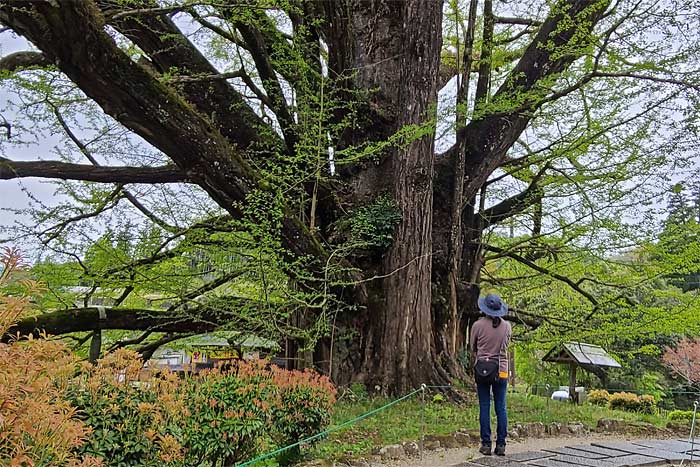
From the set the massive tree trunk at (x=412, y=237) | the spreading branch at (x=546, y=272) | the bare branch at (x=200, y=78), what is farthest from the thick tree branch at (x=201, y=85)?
the spreading branch at (x=546, y=272)

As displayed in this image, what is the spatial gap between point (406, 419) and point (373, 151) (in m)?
3.24

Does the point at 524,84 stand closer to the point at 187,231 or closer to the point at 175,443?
the point at 187,231

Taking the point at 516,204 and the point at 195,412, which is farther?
the point at 516,204

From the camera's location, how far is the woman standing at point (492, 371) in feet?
15.6

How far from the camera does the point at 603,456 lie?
4.93 meters

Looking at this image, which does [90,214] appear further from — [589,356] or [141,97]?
[589,356]

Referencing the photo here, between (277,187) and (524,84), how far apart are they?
12.7ft

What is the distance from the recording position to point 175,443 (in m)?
2.55

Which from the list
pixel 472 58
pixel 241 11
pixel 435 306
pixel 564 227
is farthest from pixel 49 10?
pixel 564 227

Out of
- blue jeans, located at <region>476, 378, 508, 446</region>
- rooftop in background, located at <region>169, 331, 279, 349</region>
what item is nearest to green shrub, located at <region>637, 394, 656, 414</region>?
blue jeans, located at <region>476, 378, 508, 446</region>

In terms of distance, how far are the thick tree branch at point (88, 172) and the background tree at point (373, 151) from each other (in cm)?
2

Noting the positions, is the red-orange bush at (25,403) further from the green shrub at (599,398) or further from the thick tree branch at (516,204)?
the green shrub at (599,398)

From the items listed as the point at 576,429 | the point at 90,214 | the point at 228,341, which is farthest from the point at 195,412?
the point at 90,214

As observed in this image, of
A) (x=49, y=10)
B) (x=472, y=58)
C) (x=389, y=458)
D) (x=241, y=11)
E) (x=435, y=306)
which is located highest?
(x=472, y=58)
